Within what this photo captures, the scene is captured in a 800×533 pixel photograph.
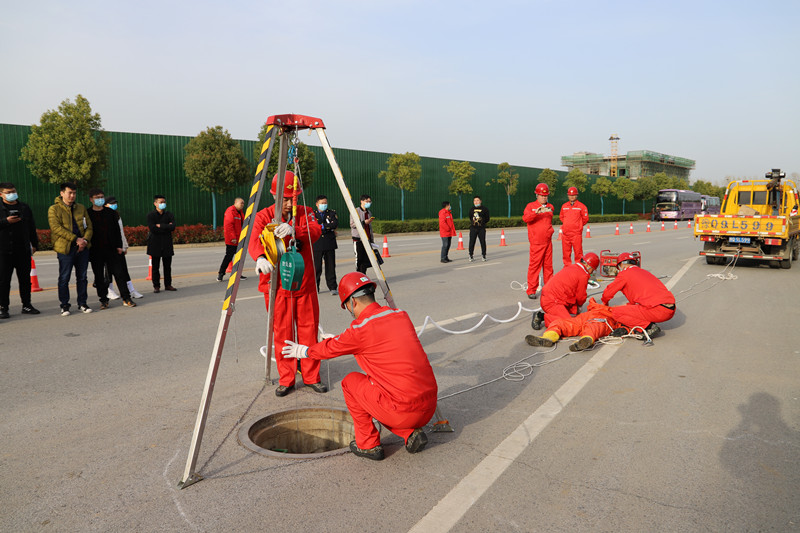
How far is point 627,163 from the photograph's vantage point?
11562 cm

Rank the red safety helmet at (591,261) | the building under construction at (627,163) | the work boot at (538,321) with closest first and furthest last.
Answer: the red safety helmet at (591,261) < the work boot at (538,321) < the building under construction at (627,163)

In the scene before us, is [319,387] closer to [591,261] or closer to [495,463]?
[495,463]

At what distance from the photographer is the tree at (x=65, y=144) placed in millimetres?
21578

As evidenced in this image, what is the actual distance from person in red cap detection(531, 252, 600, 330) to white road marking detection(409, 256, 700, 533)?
1676 millimetres

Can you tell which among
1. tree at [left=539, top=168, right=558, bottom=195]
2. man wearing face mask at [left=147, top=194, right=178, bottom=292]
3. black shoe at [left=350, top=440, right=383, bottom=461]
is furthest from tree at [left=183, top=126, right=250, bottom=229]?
tree at [left=539, top=168, right=558, bottom=195]

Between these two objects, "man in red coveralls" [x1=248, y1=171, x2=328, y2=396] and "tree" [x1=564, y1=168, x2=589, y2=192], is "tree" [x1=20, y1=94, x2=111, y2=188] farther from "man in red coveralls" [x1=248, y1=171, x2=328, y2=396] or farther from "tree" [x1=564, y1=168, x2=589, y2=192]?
"tree" [x1=564, y1=168, x2=589, y2=192]

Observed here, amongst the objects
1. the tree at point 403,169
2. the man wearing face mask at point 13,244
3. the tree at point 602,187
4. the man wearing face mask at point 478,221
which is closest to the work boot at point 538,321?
the man wearing face mask at point 13,244

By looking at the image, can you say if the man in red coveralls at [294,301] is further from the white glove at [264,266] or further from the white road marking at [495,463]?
the white road marking at [495,463]

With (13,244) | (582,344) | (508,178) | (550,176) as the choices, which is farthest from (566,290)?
(550,176)

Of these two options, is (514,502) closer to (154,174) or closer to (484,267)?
(484,267)

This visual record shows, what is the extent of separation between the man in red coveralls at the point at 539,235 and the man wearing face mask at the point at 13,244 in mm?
8070

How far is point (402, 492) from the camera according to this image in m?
3.37

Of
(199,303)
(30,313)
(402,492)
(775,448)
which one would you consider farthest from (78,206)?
(775,448)

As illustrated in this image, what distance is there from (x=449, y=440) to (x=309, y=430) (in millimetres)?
1229
